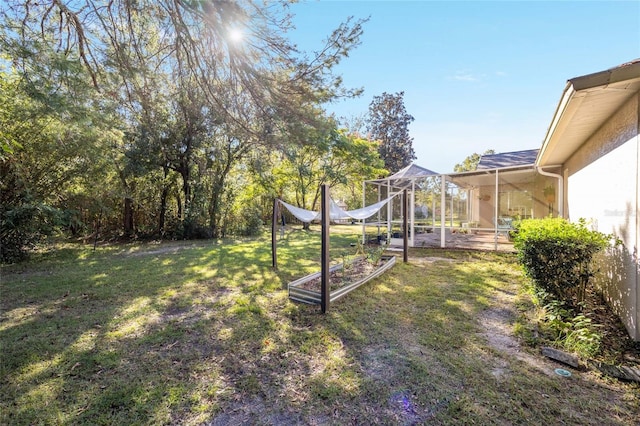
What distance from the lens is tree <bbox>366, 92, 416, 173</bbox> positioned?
24.4 meters

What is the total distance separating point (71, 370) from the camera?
8.23ft

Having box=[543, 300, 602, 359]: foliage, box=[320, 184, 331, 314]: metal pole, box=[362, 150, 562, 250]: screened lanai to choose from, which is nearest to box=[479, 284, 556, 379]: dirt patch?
box=[543, 300, 602, 359]: foliage

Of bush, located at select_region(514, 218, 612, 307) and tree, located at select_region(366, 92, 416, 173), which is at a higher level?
tree, located at select_region(366, 92, 416, 173)

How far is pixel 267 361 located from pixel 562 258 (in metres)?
3.91

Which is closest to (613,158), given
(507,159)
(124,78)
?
(124,78)

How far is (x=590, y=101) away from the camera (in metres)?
3.16

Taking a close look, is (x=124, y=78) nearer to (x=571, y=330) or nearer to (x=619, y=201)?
(x=571, y=330)

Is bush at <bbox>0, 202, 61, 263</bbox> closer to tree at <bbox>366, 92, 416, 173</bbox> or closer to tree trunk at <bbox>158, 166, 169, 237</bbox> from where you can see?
tree trunk at <bbox>158, 166, 169, 237</bbox>

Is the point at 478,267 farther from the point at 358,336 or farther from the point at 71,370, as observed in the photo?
the point at 71,370

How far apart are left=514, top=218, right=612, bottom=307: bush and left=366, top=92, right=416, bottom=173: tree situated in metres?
20.9

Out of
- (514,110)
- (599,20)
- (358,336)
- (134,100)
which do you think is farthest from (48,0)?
(514,110)

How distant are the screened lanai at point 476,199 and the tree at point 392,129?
33.4 feet

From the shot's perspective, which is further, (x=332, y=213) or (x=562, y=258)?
(x=332, y=213)

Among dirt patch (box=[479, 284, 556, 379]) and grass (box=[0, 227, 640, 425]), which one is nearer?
grass (box=[0, 227, 640, 425])
